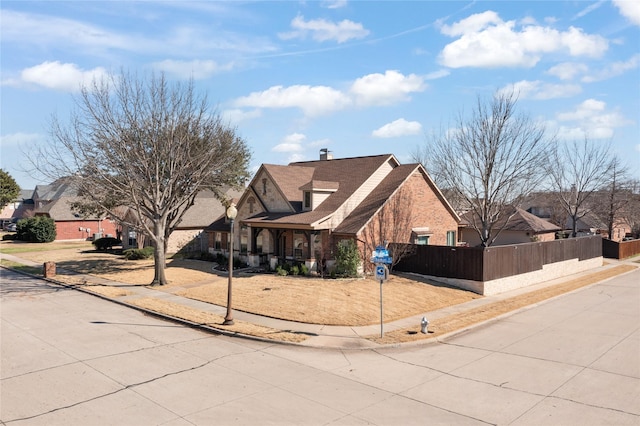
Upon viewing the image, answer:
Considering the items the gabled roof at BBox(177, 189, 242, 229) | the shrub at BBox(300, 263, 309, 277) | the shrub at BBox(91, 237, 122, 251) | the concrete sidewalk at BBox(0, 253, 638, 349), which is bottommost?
the concrete sidewalk at BBox(0, 253, 638, 349)

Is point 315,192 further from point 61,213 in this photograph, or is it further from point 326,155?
point 61,213

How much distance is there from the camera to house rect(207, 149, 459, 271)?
2698 cm

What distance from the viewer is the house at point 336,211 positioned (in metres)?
27.0

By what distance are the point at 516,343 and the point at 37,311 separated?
18414mm

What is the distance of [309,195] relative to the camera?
29125 millimetres

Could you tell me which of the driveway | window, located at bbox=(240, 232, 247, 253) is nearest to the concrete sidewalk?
the driveway

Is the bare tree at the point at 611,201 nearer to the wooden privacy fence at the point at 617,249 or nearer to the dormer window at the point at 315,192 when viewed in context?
the wooden privacy fence at the point at 617,249

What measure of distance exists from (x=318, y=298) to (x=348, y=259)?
5.24 metres

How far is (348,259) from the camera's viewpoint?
1001 inches

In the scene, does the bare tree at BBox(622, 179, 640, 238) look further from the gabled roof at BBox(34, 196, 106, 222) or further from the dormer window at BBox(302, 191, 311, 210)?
the gabled roof at BBox(34, 196, 106, 222)

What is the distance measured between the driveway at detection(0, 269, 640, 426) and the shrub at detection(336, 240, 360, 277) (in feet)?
30.6

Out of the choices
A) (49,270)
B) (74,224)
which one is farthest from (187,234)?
(74,224)

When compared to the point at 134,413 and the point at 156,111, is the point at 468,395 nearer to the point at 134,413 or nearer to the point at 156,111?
the point at 134,413

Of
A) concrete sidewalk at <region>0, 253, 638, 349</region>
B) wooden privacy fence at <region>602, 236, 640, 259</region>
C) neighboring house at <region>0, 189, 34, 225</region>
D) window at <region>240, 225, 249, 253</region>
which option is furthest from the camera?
neighboring house at <region>0, 189, 34, 225</region>
